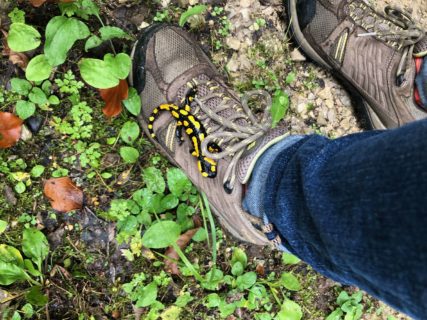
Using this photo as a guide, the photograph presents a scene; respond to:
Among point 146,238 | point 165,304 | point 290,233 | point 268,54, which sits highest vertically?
point 268,54

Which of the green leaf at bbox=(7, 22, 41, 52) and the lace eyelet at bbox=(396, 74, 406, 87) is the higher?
the lace eyelet at bbox=(396, 74, 406, 87)

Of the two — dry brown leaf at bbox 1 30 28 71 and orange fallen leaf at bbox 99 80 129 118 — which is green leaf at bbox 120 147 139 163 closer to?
orange fallen leaf at bbox 99 80 129 118

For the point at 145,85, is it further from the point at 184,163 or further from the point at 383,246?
the point at 383,246

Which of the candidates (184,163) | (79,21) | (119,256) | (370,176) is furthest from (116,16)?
(370,176)

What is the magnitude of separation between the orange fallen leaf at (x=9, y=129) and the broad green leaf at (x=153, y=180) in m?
0.54

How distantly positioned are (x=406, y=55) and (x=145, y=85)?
3.95 ft

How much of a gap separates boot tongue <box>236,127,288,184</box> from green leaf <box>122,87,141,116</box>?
54cm

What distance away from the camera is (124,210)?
74.4 inches

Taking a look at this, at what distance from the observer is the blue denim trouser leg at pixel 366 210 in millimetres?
862

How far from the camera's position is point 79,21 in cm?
173

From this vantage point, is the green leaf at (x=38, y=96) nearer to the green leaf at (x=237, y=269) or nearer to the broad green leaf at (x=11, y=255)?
the broad green leaf at (x=11, y=255)

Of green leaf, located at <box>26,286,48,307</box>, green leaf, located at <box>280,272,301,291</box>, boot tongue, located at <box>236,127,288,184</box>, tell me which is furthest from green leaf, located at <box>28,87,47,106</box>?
green leaf, located at <box>280,272,301,291</box>

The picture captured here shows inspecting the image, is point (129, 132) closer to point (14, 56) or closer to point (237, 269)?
point (14, 56)

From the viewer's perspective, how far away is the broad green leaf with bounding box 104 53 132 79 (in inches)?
70.2
